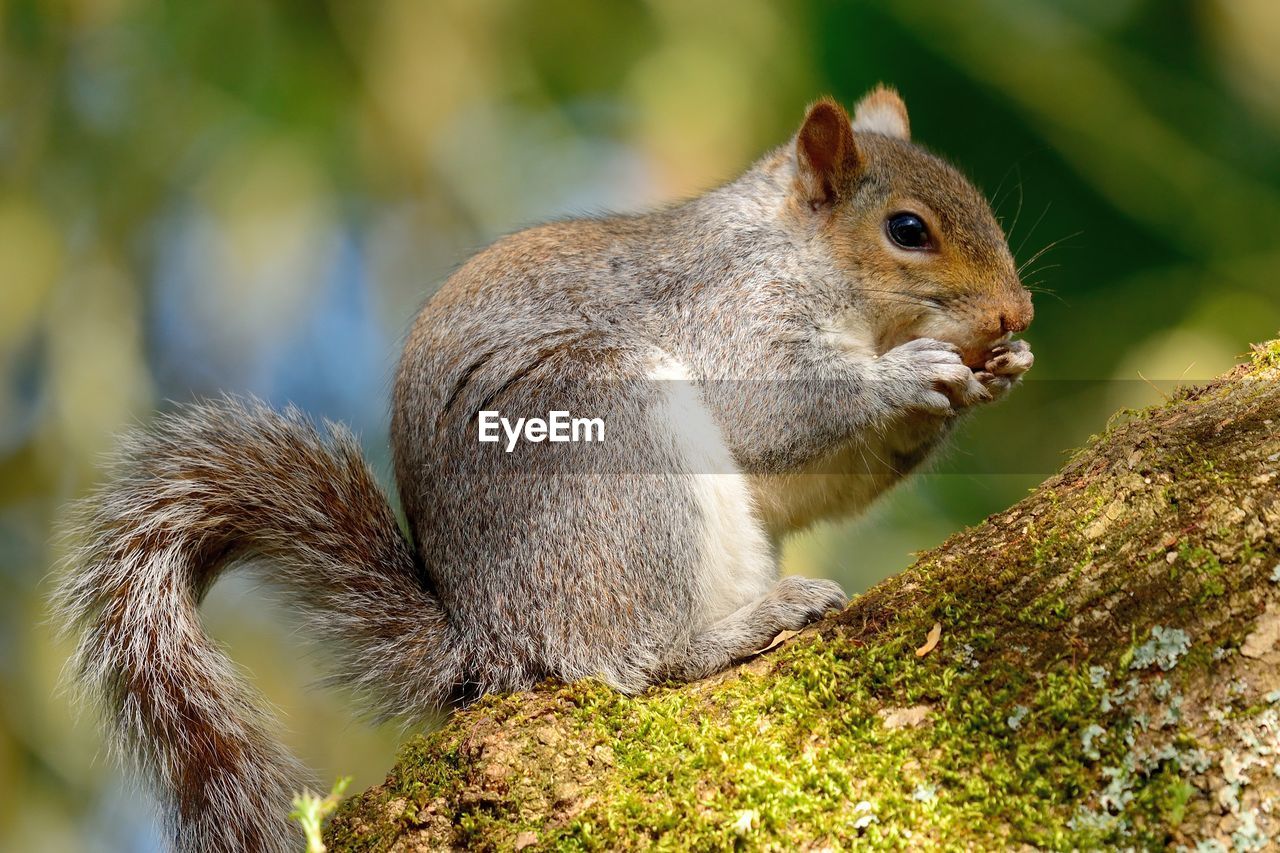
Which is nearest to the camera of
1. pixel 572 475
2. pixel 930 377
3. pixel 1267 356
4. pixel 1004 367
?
pixel 1267 356

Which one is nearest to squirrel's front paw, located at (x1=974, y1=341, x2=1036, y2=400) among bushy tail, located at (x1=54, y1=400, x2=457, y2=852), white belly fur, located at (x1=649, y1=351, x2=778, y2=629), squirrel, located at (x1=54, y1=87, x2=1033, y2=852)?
squirrel, located at (x1=54, y1=87, x2=1033, y2=852)

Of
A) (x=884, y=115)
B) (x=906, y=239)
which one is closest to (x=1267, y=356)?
(x=906, y=239)

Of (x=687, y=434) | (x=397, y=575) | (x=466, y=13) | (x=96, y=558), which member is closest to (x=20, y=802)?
(x=96, y=558)

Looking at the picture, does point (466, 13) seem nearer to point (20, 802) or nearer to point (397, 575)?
point (397, 575)

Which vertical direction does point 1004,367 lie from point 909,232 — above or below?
below

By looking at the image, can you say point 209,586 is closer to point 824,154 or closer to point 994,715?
point 994,715

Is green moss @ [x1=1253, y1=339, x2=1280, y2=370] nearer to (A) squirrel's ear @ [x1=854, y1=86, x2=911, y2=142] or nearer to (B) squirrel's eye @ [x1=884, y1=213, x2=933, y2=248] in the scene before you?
(B) squirrel's eye @ [x1=884, y1=213, x2=933, y2=248]
